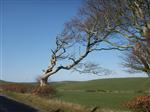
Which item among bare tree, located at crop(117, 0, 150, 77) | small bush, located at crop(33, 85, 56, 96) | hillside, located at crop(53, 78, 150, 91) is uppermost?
bare tree, located at crop(117, 0, 150, 77)

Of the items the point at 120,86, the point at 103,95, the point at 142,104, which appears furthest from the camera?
the point at 120,86

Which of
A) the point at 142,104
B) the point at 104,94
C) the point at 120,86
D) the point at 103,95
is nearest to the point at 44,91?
the point at 103,95

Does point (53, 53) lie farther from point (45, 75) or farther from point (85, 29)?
point (85, 29)

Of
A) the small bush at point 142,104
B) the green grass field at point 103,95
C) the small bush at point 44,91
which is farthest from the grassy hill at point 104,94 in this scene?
the small bush at point 142,104

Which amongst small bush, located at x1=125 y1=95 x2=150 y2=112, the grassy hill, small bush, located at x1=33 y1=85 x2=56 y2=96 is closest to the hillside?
the grassy hill

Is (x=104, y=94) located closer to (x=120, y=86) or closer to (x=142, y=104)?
(x=120, y=86)

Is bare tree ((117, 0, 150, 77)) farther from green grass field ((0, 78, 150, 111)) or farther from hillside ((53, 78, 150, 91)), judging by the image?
hillside ((53, 78, 150, 91))

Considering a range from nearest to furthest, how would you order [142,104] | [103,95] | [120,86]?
[142,104] → [103,95] → [120,86]

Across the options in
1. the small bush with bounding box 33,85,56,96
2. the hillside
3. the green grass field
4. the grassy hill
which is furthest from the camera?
the hillside

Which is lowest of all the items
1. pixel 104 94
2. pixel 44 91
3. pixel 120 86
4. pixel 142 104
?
pixel 120 86

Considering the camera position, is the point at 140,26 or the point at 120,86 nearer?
the point at 140,26

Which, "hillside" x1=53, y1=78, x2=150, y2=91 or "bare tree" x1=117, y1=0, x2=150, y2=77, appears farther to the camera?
"hillside" x1=53, y1=78, x2=150, y2=91

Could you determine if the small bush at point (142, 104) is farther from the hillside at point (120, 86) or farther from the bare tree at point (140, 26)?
the hillside at point (120, 86)

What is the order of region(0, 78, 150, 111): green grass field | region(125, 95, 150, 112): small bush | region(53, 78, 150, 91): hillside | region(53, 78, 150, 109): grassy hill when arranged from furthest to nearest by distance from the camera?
region(53, 78, 150, 91): hillside → region(53, 78, 150, 109): grassy hill → region(0, 78, 150, 111): green grass field → region(125, 95, 150, 112): small bush
